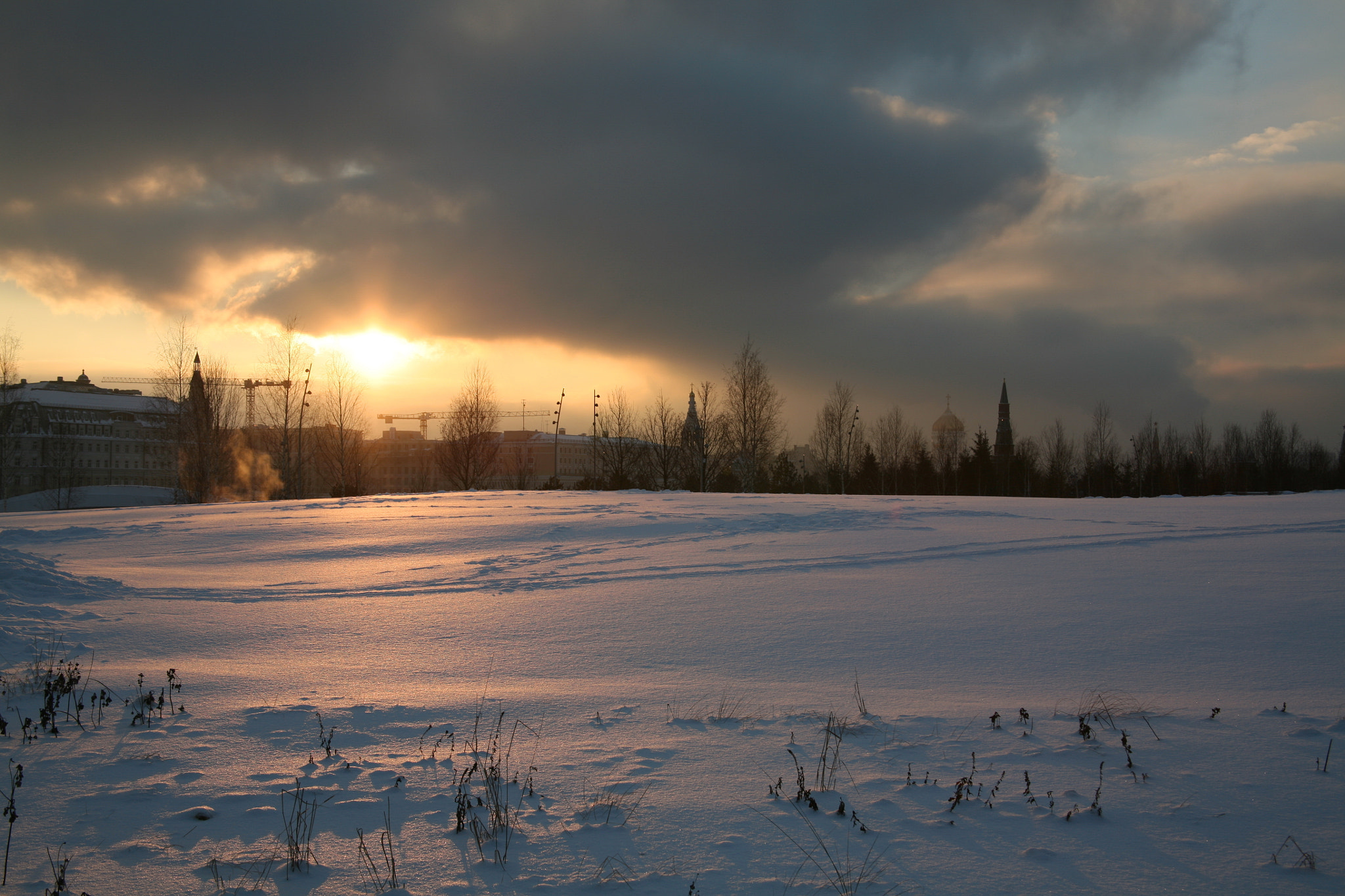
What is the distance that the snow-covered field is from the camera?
3338 mm

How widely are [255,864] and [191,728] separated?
79.6 inches

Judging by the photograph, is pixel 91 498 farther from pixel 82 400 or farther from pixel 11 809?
pixel 11 809

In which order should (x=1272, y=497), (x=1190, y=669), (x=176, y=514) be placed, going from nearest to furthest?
(x=1190, y=669)
(x=176, y=514)
(x=1272, y=497)

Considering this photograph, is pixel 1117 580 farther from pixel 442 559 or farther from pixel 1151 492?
pixel 1151 492

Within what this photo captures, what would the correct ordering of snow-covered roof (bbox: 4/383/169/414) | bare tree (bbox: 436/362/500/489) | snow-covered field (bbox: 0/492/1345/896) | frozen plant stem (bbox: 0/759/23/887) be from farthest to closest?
snow-covered roof (bbox: 4/383/169/414)
bare tree (bbox: 436/362/500/489)
snow-covered field (bbox: 0/492/1345/896)
frozen plant stem (bbox: 0/759/23/887)

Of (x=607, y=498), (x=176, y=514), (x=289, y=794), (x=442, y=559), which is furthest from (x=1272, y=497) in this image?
(x=176, y=514)

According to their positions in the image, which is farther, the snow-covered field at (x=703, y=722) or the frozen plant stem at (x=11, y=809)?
the snow-covered field at (x=703, y=722)

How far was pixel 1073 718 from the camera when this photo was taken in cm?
499

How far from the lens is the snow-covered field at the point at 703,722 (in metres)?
3.34

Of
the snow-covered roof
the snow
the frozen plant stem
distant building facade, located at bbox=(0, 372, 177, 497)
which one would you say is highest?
the snow-covered roof

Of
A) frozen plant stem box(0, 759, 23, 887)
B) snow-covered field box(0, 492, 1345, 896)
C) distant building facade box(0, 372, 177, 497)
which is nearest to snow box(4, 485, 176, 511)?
distant building facade box(0, 372, 177, 497)

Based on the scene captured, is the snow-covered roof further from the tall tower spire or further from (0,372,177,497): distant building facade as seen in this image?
the tall tower spire

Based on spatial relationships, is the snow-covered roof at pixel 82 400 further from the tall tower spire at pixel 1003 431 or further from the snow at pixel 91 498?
the tall tower spire at pixel 1003 431

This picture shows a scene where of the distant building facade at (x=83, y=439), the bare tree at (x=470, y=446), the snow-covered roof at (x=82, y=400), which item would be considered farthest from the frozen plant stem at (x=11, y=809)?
the snow-covered roof at (x=82, y=400)
